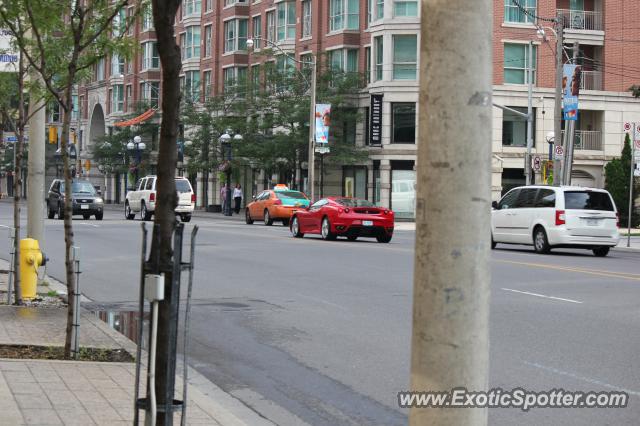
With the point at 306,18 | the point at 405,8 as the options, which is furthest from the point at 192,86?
the point at 405,8

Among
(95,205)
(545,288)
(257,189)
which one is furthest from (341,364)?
(257,189)

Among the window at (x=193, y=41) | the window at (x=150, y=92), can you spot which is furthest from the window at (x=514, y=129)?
the window at (x=150, y=92)

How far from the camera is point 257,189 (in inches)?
2721

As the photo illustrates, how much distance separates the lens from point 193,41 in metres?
76.4

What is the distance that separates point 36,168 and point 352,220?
1609cm

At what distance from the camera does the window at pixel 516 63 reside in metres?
56.1

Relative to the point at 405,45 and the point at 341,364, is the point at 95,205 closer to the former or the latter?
the point at 405,45

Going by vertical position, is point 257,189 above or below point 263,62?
below

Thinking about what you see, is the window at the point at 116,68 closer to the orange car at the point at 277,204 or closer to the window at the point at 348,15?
the window at the point at 348,15

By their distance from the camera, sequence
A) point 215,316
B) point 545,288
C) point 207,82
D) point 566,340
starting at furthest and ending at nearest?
point 207,82, point 545,288, point 215,316, point 566,340

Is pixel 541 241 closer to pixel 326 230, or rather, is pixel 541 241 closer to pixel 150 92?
pixel 326 230

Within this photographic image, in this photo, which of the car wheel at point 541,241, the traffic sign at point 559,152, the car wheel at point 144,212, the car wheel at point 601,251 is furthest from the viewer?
the car wheel at point 144,212

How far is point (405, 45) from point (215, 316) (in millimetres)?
44004

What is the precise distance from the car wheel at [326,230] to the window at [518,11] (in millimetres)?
27953
